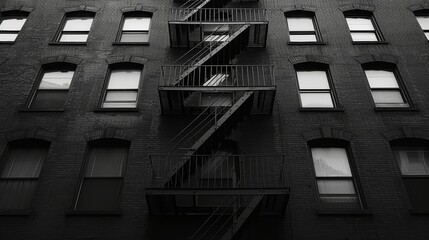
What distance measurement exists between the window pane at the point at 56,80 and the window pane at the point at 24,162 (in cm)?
271

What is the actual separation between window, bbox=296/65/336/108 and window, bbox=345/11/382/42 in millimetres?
2645

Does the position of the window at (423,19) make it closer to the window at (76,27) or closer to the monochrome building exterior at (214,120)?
the monochrome building exterior at (214,120)

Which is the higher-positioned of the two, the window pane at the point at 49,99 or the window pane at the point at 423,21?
the window pane at the point at 423,21

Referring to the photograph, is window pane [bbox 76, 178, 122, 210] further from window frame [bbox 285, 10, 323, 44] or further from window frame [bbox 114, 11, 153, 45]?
window frame [bbox 285, 10, 323, 44]

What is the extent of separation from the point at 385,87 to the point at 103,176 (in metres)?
9.69

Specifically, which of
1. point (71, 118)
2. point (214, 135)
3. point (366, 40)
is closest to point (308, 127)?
point (214, 135)

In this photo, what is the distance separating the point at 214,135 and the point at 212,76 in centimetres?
341

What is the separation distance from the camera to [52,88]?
47.0 ft

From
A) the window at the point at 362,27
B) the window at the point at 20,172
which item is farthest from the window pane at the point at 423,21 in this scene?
the window at the point at 20,172

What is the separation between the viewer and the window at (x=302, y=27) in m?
16.3

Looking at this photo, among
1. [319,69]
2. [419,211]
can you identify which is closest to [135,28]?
[319,69]

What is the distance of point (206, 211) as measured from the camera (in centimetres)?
1098

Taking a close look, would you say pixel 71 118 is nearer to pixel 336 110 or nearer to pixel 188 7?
pixel 188 7

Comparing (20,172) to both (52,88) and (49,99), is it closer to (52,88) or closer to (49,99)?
(49,99)
